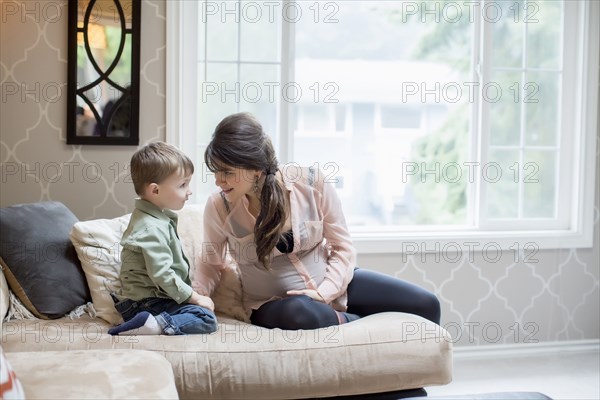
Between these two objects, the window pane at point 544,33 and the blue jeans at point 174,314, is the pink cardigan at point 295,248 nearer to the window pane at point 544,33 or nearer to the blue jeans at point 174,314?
the blue jeans at point 174,314

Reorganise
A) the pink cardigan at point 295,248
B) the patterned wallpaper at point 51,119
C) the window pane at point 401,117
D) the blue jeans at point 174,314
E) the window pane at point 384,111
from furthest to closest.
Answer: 1. the window pane at point 401,117
2. the window pane at point 384,111
3. the patterned wallpaper at point 51,119
4. the pink cardigan at point 295,248
5. the blue jeans at point 174,314

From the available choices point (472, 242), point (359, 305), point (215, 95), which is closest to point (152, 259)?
point (359, 305)

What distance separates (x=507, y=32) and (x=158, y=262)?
2.29 m

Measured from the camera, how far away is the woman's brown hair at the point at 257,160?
2.52 m

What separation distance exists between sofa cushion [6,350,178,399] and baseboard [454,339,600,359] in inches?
82.2

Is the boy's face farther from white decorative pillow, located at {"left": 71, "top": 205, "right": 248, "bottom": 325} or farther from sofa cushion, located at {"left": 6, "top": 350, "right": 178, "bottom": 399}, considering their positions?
sofa cushion, located at {"left": 6, "top": 350, "right": 178, "bottom": 399}

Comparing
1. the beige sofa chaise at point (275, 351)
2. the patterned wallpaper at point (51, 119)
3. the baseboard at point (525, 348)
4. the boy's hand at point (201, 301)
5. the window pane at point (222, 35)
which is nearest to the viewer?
the beige sofa chaise at point (275, 351)

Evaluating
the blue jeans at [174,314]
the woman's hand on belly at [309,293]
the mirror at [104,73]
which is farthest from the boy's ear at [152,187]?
the mirror at [104,73]

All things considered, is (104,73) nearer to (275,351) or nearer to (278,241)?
(278,241)

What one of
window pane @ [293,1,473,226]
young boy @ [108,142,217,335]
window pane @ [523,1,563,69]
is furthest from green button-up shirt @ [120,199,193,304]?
window pane @ [293,1,473,226]

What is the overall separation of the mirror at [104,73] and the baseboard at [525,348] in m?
1.95

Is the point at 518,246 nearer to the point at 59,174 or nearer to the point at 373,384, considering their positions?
the point at 373,384

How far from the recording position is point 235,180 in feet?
8.39

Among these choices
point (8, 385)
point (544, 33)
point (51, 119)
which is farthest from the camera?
point (544, 33)
